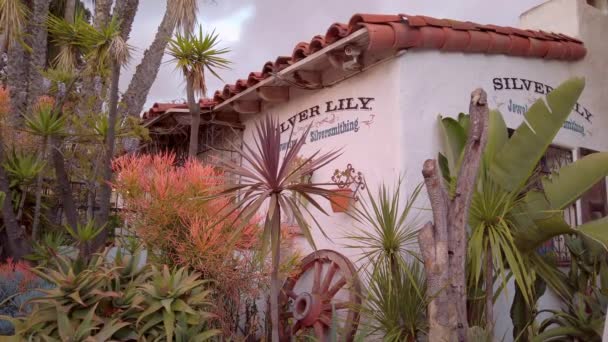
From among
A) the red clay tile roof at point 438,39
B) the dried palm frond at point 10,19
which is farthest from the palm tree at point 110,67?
the red clay tile roof at point 438,39

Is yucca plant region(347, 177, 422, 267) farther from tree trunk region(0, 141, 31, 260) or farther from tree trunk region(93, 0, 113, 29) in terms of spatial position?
tree trunk region(93, 0, 113, 29)

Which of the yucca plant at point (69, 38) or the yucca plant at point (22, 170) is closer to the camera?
the yucca plant at point (69, 38)

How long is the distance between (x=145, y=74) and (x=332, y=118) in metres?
4.61

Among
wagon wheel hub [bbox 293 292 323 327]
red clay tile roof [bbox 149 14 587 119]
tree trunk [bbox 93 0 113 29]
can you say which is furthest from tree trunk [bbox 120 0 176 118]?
wagon wheel hub [bbox 293 292 323 327]

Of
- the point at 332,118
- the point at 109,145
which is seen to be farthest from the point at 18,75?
the point at 332,118

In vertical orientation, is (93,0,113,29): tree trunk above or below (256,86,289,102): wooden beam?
above

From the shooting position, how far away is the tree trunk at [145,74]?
10414mm

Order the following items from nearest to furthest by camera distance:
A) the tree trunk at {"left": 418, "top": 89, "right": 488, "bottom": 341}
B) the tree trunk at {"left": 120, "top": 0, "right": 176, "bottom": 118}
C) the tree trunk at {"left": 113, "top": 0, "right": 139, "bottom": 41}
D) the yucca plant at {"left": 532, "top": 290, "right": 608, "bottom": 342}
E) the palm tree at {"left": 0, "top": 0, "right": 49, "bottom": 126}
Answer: the tree trunk at {"left": 418, "top": 89, "right": 488, "bottom": 341} < the yucca plant at {"left": 532, "top": 290, "right": 608, "bottom": 342} < the palm tree at {"left": 0, "top": 0, "right": 49, "bottom": 126} < the tree trunk at {"left": 113, "top": 0, "right": 139, "bottom": 41} < the tree trunk at {"left": 120, "top": 0, "right": 176, "bottom": 118}

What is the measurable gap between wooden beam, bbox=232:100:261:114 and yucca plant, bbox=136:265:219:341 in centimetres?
365

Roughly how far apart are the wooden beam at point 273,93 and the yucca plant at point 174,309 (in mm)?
3182

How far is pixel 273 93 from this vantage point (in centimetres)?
794

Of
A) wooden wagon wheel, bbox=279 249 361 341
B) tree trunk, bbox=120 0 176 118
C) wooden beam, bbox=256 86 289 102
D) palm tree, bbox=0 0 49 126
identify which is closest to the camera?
wooden wagon wheel, bbox=279 249 361 341

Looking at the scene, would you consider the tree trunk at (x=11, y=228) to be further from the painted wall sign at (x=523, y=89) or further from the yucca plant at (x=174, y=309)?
the painted wall sign at (x=523, y=89)

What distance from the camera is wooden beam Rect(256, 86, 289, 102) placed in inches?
A: 309
